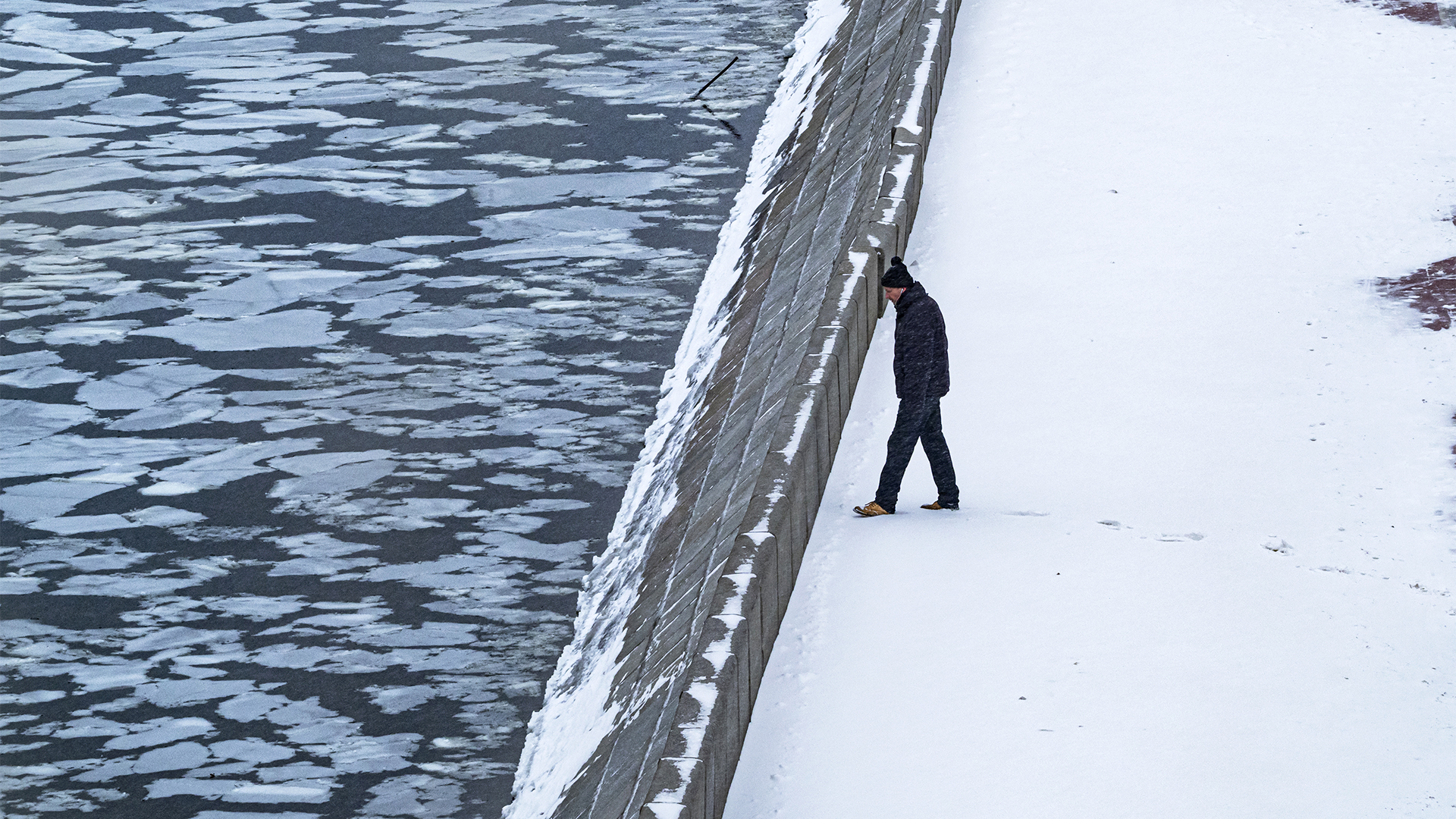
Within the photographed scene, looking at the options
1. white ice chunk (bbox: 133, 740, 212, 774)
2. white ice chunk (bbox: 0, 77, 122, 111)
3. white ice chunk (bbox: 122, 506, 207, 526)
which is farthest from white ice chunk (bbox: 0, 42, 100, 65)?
white ice chunk (bbox: 133, 740, 212, 774)

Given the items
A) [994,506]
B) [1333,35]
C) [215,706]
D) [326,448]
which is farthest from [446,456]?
[1333,35]

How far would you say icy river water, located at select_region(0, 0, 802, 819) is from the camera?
9.38 m

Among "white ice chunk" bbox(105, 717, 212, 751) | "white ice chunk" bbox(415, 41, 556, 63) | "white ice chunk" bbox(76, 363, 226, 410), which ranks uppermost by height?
"white ice chunk" bbox(415, 41, 556, 63)

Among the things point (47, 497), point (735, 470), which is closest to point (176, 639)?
point (47, 497)

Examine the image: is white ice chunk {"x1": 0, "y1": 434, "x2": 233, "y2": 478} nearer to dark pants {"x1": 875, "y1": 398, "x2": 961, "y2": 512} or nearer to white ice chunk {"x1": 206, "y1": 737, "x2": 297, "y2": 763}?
white ice chunk {"x1": 206, "y1": 737, "x2": 297, "y2": 763}

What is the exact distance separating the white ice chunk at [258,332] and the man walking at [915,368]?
7289mm

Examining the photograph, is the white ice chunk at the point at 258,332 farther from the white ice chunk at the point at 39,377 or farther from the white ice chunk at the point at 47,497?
the white ice chunk at the point at 47,497

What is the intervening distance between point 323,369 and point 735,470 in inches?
234

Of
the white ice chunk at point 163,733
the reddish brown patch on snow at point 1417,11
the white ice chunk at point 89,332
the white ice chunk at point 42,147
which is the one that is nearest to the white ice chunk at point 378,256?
the white ice chunk at point 89,332

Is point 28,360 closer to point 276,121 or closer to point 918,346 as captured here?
point 276,121

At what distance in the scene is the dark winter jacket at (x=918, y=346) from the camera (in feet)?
26.0

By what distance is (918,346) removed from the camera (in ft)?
26.0

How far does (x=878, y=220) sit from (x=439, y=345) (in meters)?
4.68

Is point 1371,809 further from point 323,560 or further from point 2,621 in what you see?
point 2,621
